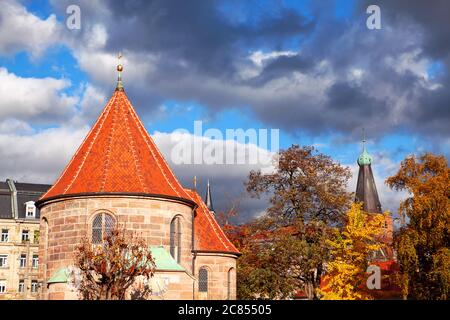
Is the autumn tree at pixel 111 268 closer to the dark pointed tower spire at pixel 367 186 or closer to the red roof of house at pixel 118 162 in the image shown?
the red roof of house at pixel 118 162

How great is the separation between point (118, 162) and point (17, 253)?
3285 centimetres

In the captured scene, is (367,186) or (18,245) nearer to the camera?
(18,245)

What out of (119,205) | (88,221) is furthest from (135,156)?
(88,221)

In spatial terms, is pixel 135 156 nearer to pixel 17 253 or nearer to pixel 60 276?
pixel 60 276

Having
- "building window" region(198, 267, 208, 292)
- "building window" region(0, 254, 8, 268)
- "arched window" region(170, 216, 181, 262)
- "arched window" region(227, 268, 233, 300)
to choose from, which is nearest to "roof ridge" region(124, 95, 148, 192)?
"arched window" region(170, 216, 181, 262)

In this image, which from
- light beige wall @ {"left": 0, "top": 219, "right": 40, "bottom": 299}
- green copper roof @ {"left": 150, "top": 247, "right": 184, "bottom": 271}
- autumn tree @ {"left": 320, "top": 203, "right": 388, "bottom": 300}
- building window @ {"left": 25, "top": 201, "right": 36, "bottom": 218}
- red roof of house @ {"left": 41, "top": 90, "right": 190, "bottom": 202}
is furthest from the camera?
building window @ {"left": 25, "top": 201, "right": 36, "bottom": 218}

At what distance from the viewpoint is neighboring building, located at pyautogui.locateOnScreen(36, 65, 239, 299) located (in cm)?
2775

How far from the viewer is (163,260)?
90.9 feet

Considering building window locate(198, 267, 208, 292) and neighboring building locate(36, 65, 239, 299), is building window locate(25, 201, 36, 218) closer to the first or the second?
neighboring building locate(36, 65, 239, 299)

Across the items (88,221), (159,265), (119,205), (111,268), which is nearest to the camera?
(111,268)

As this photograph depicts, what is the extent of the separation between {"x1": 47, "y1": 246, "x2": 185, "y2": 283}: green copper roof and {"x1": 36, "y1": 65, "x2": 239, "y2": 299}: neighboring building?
4cm
